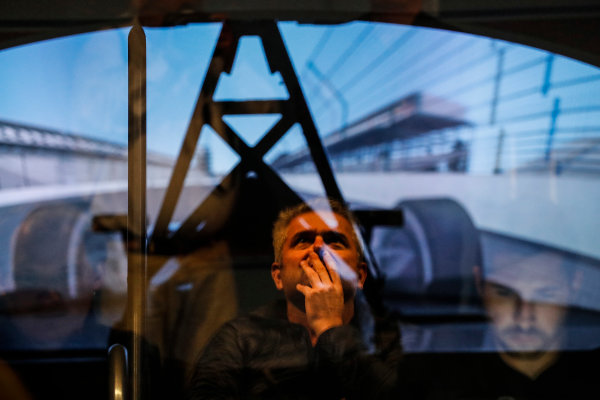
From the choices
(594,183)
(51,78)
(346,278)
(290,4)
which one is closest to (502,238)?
(594,183)

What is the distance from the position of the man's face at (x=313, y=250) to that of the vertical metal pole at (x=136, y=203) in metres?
0.35

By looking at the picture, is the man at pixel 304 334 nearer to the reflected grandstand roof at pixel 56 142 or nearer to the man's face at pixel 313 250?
the man's face at pixel 313 250

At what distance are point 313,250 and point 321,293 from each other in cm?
11

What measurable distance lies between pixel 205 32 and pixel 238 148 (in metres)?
0.40

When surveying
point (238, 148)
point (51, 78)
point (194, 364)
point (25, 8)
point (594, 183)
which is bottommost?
point (194, 364)

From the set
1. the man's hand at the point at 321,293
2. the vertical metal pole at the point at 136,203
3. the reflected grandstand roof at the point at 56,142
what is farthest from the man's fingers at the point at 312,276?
the reflected grandstand roof at the point at 56,142

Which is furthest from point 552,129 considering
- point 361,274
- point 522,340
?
point 361,274

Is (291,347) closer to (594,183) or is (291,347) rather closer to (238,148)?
(238,148)

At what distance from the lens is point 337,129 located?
1890mm

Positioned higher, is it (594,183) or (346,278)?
(594,183)

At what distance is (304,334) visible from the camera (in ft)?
3.97

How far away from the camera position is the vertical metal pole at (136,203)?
101 centimetres

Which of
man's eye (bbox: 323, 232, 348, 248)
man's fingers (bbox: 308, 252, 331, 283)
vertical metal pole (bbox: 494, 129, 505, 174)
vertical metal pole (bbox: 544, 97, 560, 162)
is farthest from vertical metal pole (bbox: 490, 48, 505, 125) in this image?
man's fingers (bbox: 308, 252, 331, 283)

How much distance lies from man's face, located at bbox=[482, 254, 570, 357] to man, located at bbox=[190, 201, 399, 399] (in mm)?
861
